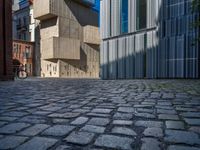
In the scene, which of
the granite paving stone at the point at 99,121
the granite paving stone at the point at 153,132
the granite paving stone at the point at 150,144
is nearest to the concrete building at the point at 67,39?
the granite paving stone at the point at 99,121

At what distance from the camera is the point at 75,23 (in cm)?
4081

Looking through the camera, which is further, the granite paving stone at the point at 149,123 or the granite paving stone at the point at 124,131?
the granite paving stone at the point at 149,123

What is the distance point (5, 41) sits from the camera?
1273 centimetres

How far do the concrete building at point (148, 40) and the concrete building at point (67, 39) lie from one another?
1653 centimetres

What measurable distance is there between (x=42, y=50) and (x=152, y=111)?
36286 millimetres

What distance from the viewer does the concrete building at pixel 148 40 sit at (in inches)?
620

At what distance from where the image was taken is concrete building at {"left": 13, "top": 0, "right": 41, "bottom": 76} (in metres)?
41.3

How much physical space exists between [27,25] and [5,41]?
34.4 meters

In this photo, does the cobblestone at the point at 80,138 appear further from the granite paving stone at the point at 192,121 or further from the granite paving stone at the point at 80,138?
the granite paving stone at the point at 192,121

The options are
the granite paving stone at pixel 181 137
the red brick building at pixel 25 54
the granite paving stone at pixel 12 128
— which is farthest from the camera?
the red brick building at pixel 25 54

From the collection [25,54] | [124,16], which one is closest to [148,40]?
[124,16]

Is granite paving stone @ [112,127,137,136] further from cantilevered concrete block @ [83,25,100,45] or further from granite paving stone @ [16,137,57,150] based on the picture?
cantilevered concrete block @ [83,25,100,45]

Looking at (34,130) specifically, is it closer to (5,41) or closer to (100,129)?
(100,129)

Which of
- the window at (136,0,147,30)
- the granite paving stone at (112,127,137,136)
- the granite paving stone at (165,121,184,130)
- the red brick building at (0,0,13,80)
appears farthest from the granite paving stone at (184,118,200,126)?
the window at (136,0,147,30)
